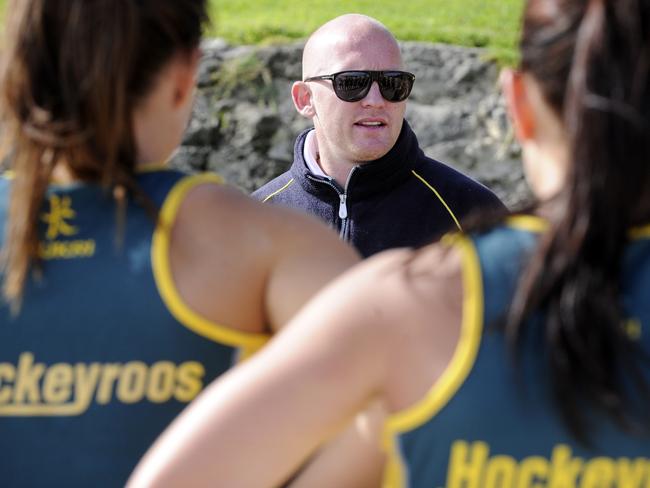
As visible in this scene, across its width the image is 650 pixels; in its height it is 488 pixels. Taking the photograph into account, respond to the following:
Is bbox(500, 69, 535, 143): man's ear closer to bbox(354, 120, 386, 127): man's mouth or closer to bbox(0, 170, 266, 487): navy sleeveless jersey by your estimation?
bbox(0, 170, 266, 487): navy sleeveless jersey

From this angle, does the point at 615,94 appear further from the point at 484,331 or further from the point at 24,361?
the point at 24,361

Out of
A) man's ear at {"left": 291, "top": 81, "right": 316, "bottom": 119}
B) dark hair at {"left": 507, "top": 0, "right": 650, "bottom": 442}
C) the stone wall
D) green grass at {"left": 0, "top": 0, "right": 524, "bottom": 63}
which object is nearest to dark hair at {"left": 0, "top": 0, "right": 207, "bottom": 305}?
dark hair at {"left": 507, "top": 0, "right": 650, "bottom": 442}

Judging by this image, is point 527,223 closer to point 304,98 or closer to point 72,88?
point 72,88

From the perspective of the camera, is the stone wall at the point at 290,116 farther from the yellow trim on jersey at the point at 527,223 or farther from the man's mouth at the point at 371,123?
the yellow trim on jersey at the point at 527,223

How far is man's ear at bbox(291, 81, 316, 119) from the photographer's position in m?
5.07

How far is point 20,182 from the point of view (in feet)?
6.12

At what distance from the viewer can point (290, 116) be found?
947cm

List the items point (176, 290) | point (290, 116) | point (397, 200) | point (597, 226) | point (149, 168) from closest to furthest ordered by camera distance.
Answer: point (597, 226)
point (176, 290)
point (149, 168)
point (397, 200)
point (290, 116)

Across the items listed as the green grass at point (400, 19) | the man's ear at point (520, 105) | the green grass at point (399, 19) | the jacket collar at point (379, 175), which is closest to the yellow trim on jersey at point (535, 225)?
the man's ear at point (520, 105)

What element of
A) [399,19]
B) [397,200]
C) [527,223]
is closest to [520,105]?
[527,223]

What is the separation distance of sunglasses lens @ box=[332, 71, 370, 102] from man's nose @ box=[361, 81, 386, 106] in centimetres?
2

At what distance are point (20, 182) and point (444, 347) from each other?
84 centimetres

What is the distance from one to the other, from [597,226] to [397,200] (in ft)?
10.6

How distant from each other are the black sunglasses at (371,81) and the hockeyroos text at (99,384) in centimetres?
309
